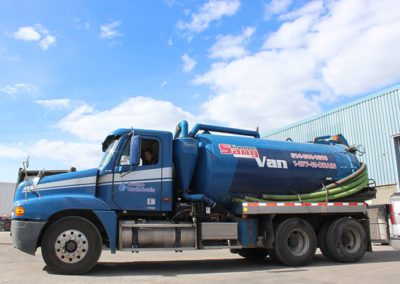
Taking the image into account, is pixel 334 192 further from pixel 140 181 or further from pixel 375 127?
pixel 375 127

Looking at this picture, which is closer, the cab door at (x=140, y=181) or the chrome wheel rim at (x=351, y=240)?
the cab door at (x=140, y=181)

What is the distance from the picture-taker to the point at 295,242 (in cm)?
929

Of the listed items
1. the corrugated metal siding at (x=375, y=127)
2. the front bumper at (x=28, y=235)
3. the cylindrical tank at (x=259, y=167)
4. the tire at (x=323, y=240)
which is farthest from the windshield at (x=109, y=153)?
the corrugated metal siding at (x=375, y=127)

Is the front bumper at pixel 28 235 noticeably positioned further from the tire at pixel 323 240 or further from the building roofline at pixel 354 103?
the building roofline at pixel 354 103

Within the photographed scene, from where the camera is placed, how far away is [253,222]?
9.08m

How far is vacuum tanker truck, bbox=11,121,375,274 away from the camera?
7.42m

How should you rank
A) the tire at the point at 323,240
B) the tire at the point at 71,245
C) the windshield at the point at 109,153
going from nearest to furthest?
1. the tire at the point at 71,245
2. the windshield at the point at 109,153
3. the tire at the point at 323,240

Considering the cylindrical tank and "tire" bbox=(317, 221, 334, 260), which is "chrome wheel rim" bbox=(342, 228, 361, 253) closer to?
"tire" bbox=(317, 221, 334, 260)

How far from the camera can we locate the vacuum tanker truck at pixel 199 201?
7.42 metres

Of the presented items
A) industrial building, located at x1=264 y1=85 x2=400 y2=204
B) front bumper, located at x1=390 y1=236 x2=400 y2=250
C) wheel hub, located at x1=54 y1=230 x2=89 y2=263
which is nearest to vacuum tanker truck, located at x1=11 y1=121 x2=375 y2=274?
wheel hub, located at x1=54 y1=230 x2=89 y2=263

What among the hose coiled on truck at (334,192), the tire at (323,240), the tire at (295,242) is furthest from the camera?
the tire at (323,240)

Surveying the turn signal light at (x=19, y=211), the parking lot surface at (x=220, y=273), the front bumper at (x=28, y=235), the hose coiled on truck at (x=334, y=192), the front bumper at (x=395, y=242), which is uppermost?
the hose coiled on truck at (x=334, y=192)

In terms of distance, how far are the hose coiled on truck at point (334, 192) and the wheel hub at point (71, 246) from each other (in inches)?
154

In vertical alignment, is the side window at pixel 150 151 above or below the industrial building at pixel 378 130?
below
